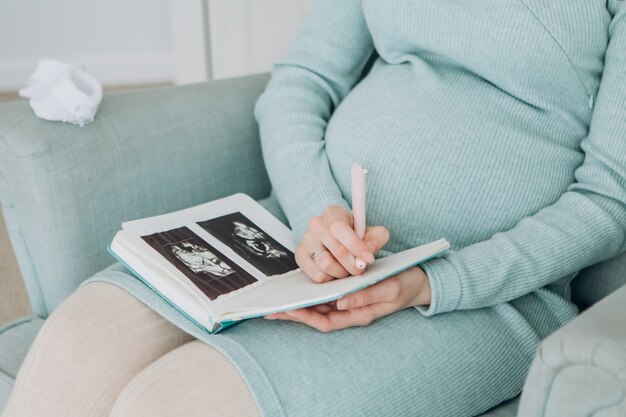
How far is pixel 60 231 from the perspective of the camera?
93cm

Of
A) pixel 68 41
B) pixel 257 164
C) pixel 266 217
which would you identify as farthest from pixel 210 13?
pixel 266 217

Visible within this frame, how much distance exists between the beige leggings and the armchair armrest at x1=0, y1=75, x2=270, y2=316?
15cm

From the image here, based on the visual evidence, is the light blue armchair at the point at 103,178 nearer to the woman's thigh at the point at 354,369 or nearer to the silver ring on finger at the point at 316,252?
the woman's thigh at the point at 354,369

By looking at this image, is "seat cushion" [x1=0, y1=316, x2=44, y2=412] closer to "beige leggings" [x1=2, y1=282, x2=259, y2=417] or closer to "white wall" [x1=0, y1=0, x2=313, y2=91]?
"beige leggings" [x1=2, y1=282, x2=259, y2=417]

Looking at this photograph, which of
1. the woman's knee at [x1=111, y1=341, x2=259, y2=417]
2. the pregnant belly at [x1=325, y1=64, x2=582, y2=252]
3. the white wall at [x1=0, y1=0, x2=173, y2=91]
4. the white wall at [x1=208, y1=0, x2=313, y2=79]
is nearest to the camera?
the woman's knee at [x1=111, y1=341, x2=259, y2=417]

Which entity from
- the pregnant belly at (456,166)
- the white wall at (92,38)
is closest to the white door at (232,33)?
the white wall at (92,38)

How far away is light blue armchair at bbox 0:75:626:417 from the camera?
0.92m

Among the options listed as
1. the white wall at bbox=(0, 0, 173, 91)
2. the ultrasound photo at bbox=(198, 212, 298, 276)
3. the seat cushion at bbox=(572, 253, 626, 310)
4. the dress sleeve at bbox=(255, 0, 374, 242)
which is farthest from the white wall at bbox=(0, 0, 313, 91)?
the seat cushion at bbox=(572, 253, 626, 310)

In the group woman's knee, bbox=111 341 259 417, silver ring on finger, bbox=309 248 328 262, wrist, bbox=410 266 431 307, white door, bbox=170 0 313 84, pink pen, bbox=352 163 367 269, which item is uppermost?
pink pen, bbox=352 163 367 269

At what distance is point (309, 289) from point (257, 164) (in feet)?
1.47

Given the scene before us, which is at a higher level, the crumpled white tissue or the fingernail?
the crumpled white tissue

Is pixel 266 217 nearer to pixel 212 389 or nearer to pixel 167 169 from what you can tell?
pixel 167 169

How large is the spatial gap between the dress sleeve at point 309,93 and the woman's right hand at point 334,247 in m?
0.13

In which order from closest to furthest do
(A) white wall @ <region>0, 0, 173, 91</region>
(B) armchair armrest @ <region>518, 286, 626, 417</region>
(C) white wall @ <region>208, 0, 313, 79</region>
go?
(B) armchair armrest @ <region>518, 286, 626, 417</region>, (C) white wall @ <region>208, 0, 313, 79</region>, (A) white wall @ <region>0, 0, 173, 91</region>
